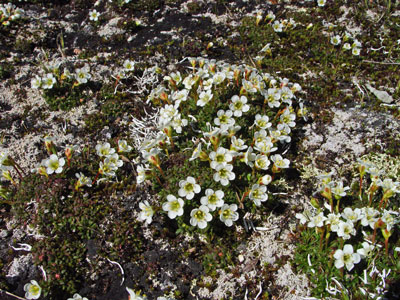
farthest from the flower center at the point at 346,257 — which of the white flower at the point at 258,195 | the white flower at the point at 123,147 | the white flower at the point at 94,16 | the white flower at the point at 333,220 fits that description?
the white flower at the point at 94,16

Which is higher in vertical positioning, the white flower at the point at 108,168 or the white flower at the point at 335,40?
the white flower at the point at 335,40

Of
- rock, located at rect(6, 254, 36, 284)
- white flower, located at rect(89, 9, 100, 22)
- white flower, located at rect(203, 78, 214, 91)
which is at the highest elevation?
white flower, located at rect(89, 9, 100, 22)

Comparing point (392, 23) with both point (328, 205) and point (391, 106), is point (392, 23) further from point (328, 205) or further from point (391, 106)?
point (328, 205)

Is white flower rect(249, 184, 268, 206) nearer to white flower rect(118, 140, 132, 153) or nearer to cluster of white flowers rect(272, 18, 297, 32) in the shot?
white flower rect(118, 140, 132, 153)

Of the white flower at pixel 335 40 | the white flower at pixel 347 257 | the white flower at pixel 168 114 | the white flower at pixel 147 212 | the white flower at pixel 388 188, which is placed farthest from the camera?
the white flower at pixel 335 40

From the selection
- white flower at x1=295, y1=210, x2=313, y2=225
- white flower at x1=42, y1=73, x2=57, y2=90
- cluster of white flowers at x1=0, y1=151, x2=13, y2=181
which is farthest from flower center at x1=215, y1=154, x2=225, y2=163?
white flower at x1=42, y1=73, x2=57, y2=90

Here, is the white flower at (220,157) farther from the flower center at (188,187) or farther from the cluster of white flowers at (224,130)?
the flower center at (188,187)

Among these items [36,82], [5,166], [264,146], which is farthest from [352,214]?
[36,82]

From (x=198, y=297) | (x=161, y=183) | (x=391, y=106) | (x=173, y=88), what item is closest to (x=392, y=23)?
(x=391, y=106)
